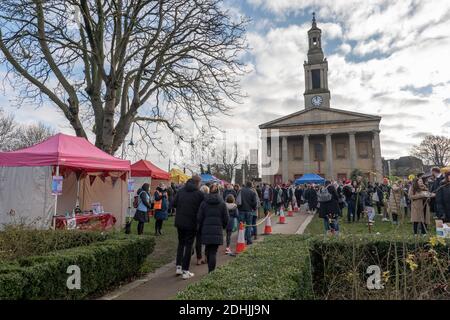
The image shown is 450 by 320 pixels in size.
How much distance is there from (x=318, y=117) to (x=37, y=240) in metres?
52.9

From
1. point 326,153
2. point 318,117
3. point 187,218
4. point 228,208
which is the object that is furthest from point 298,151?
point 187,218

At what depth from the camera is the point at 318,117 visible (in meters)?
54.0

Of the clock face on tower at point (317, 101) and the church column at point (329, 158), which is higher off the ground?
the clock face on tower at point (317, 101)

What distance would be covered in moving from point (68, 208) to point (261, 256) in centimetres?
1067

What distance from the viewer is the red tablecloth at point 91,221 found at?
9.71 metres

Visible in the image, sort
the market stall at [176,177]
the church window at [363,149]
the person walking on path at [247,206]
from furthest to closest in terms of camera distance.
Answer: the church window at [363,149]
the market stall at [176,177]
the person walking on path at [247,206]

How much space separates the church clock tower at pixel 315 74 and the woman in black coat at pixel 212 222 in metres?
56.6

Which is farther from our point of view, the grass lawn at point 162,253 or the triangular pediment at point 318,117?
the triangular pediment at point 318,117

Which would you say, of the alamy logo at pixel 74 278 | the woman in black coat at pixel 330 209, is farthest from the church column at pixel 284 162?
the alamy logo at pixel 74 278

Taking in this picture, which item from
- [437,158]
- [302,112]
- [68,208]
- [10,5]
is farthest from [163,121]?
[437,158]

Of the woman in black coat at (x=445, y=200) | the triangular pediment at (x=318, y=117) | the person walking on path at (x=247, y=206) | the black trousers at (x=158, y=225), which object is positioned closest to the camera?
the woman in black coat at (x=445, y=200)

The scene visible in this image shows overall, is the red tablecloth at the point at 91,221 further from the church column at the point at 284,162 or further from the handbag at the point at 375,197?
the church column at the point at 284,162

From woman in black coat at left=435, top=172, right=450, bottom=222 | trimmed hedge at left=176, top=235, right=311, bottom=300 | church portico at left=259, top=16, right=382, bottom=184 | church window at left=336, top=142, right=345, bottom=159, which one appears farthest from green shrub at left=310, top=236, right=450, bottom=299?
church window at left=336, top=142, right=345, bottom=159

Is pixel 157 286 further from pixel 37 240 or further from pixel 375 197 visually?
pixel 375 197
